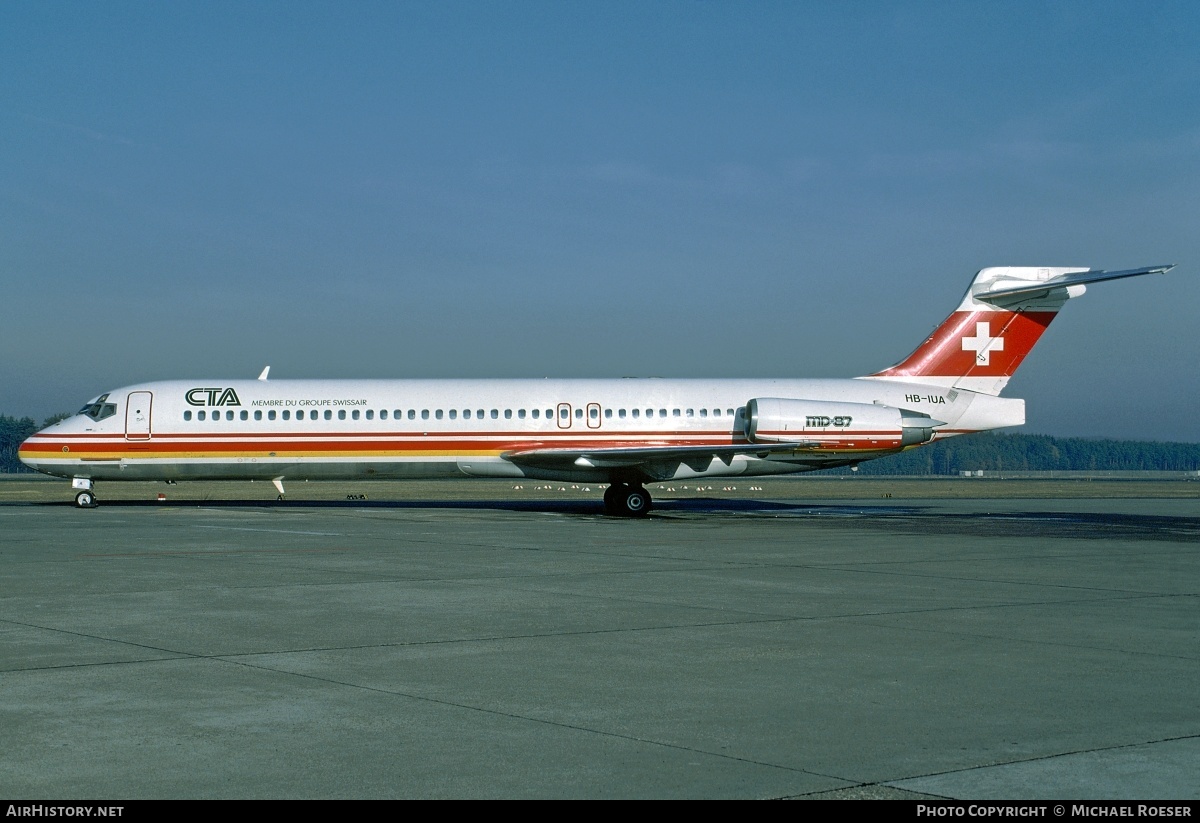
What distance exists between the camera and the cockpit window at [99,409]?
29.6m

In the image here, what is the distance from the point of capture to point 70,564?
1447 centimetres

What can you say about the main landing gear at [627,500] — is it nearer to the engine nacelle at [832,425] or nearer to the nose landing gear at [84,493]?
the engine nacelle at [832,425]

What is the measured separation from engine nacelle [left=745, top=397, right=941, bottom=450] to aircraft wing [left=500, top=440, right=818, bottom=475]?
26cm

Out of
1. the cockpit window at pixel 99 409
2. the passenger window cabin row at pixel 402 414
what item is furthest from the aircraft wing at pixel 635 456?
the cockpit window at pixel 99 409

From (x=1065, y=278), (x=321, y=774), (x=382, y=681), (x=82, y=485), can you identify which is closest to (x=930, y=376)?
(x=1065, y=278)

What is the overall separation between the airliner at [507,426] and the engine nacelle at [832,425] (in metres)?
0.03

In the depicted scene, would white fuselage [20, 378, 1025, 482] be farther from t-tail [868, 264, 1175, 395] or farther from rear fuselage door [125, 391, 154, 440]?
t-tail [868, 264, 1175, 395]

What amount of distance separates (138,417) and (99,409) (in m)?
1.11

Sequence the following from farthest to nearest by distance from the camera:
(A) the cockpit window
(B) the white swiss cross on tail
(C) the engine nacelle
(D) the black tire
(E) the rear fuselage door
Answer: (B) the white swiss cross on tail, (A) the cockpit window, (E) the rear fuselage door, (C) the engine nacelle, (D) the black tire

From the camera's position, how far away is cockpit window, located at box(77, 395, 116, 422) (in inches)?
1164

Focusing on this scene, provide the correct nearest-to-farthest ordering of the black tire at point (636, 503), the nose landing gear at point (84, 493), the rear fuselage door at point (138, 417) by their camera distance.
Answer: the black tire at point (636, 503), the rear fuselage door at point (138, 417), the nose landing gear at point (84, 493)

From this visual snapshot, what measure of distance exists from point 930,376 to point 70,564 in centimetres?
2229

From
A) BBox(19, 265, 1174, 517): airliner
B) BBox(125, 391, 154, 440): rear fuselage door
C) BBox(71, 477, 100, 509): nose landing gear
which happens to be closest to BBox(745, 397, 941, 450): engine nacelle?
BBox(19, 265, 1174, 517): airliner

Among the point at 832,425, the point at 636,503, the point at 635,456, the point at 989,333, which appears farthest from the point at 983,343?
the point at 636,503
